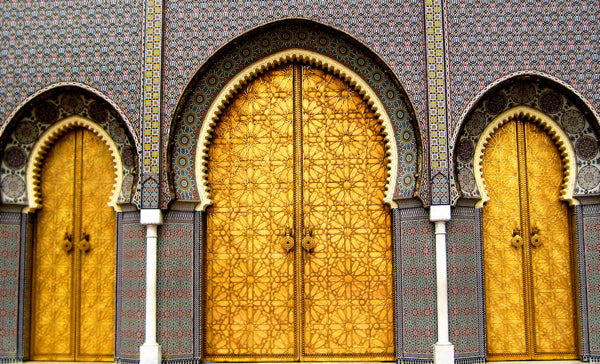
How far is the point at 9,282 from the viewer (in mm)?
6285

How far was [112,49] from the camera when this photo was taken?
248 inches

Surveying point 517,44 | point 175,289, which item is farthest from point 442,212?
point 175,289

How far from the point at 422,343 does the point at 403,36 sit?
2983 mm

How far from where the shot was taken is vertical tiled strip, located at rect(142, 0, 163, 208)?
239 inches

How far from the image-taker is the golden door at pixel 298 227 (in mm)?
6309

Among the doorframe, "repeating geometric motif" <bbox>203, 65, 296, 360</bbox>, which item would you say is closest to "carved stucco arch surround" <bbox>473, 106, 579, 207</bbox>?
"repeating geometric motif" <bbox>203, 65, 296, 360</bbox>

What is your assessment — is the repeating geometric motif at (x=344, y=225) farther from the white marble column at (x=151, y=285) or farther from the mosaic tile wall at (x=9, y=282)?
the mosaic tile wall at (x=9, y=282)

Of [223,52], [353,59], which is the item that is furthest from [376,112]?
[223,52]

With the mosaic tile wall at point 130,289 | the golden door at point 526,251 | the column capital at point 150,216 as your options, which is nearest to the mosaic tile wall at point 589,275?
the golden door at point 526,251

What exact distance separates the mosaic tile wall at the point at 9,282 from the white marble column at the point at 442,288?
4.09 metres

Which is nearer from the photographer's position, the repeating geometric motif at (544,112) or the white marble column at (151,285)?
the white marble column at (151,285)

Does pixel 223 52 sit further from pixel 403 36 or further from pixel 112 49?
pixel 403 36

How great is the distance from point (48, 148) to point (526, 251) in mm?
4956

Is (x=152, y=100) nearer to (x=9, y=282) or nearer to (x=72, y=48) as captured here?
(x=72, y=48)
